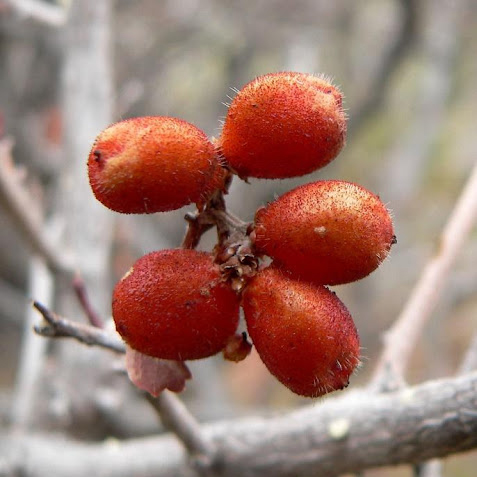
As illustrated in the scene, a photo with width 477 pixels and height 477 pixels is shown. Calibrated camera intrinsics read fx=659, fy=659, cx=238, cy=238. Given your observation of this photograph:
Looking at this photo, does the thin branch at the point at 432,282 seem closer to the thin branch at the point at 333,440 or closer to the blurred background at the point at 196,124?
the thin branch at the point at 333,440

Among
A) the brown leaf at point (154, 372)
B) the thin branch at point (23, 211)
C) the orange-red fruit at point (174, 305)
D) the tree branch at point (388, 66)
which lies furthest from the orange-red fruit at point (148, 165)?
the tree branch at point (388, 66)

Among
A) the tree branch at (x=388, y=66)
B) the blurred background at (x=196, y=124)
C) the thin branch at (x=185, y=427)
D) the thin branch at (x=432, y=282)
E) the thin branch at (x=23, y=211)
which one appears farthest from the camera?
the tree branch at (x=388, y=66)

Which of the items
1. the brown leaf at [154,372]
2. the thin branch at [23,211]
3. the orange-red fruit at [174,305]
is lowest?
the thin branch at [23,211]

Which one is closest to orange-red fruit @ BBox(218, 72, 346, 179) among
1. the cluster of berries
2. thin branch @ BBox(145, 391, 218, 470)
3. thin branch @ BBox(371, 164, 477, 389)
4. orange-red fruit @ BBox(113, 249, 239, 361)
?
the cluster of berries

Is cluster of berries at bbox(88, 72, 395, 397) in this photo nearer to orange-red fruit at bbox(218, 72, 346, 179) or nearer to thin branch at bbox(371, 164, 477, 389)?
orange-red fruit at bbox(218, 72, 346, 179)

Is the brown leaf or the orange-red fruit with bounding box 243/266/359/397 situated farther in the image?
the brown leaf

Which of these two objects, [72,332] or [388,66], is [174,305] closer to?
[72,332]
